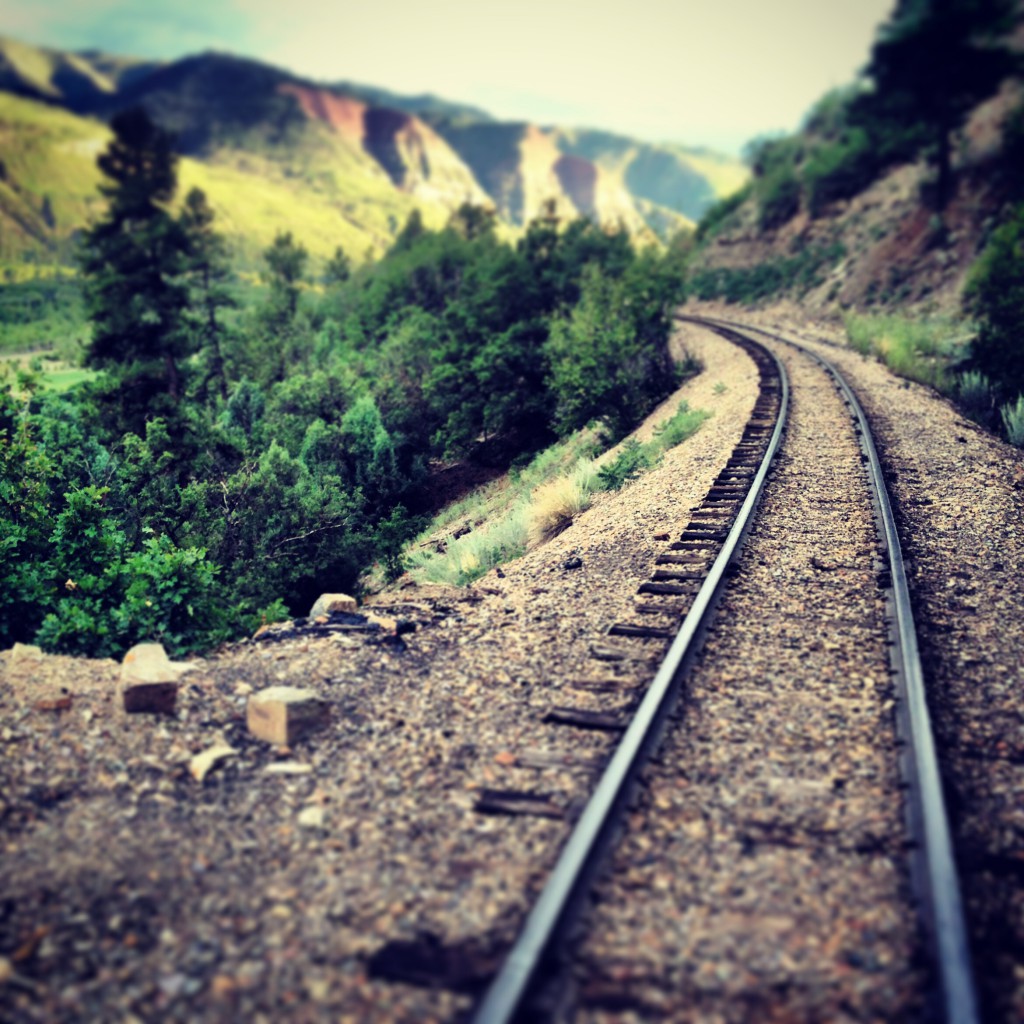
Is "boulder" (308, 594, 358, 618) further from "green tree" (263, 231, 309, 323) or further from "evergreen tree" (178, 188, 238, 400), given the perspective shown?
"green tree" (263, 231, 309, 323)

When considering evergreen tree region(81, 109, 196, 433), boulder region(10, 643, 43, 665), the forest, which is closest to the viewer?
boulder region(10, 643, 43, 665)

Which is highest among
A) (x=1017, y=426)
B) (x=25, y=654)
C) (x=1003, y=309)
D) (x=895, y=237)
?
(x=895, y=237)

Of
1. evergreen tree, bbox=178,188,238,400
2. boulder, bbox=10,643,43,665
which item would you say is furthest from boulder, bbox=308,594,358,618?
evergreen tree, bbox=178,188,238,400

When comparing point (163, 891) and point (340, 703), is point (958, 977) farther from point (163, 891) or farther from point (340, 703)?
point (340, 703)

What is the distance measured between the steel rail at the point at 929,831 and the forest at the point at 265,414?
5.22m

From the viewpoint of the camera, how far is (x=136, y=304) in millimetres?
30781

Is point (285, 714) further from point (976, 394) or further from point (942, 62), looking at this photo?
point (942, 62)

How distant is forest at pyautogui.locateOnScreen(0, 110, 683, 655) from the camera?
773 centimetres

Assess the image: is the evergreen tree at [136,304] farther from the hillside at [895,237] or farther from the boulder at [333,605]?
the hillside at [895,237]

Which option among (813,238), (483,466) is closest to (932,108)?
(813,238)

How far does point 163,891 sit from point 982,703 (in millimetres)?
4693

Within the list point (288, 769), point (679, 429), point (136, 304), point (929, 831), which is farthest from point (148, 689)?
point (136, 304)

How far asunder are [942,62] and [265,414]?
31807 mm

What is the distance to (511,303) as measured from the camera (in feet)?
92.1
